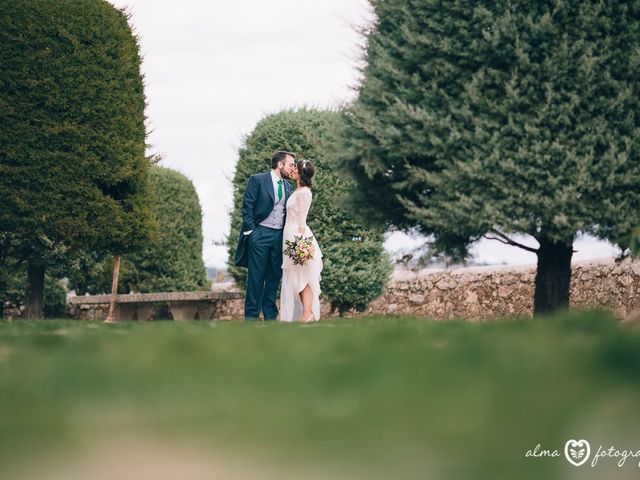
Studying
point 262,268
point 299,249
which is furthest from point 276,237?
point 262,268

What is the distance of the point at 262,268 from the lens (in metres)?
11.7

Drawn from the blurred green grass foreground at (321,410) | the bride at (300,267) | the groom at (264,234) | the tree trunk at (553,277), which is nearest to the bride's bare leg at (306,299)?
the bride at (300,267)

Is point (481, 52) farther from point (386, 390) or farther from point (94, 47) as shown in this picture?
point (94, 47)

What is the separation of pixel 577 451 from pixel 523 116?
619 centimetres

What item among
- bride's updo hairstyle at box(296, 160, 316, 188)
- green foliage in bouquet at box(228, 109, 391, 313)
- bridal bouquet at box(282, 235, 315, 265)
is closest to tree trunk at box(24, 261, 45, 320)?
green foliage in bouquet at box(228, 109, 391, 313)

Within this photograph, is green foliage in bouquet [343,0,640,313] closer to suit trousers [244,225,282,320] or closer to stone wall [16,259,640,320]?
suit trousers [244,225,282,320]

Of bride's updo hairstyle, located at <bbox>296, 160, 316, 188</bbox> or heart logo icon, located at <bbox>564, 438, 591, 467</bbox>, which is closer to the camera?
heart logo icon, located at <bbox>564, 438, 591, 467</bbox>

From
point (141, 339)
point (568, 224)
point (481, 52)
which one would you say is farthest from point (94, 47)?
point (141, 339)

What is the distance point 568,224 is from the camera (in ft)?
29.3

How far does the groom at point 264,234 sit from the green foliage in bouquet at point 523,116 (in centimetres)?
263

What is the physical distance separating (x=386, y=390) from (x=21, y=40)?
13.7 meters

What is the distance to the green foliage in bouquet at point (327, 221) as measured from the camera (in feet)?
55.1

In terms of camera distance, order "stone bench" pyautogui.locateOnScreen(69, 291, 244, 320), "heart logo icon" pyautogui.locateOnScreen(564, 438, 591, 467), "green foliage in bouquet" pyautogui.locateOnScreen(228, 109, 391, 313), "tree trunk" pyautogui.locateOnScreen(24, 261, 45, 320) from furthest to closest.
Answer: "stone bench" pyautogui.locateOnScreen(69, 291, 244, 320), "green foliage in bouquet" pyautogui.locateOnScreen(228, 109, 391, 313), "tree trunk" pyautogui.locateOnScreen(24, 261, 45, 320), "heart logo icon" pyautogui.locateOnScreen(564, 438, 591, 467)

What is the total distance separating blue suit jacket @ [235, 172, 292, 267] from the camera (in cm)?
1161
